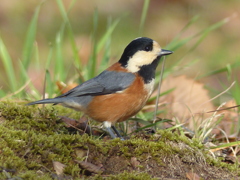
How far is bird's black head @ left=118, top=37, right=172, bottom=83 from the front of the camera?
195 inches

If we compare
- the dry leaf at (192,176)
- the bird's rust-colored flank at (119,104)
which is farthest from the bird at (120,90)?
the dry leaf at (192,176)

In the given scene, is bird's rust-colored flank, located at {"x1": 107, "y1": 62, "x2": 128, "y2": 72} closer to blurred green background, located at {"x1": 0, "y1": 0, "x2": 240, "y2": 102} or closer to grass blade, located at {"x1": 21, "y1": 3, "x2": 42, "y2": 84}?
grass blade, located at {"x1": 21, "y1": 3, "x2": 42, "y2": 84}

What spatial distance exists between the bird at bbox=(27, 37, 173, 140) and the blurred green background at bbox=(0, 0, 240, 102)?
3337 millimetres

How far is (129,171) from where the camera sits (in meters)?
3.45

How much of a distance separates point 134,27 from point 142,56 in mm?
5617

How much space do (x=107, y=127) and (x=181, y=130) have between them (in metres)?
0.84

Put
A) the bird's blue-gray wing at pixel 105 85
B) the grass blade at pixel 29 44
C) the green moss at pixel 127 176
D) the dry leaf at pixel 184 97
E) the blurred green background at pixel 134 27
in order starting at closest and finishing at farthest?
1. the green moss at pixel 127 176
2. the bird's blue-gray wing at pixel 105 85
3. the dry leaf at pixel 184 97
4. the grass blade at pixel 29 44
5. the blurred green background at pixel 134 27

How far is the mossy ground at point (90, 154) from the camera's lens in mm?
3229

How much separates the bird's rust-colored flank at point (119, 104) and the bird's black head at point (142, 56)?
253 millimetres

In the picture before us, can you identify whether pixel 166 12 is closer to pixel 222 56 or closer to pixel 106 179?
pixel 222 56

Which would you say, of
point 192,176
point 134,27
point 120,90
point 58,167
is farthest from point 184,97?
point 134,27

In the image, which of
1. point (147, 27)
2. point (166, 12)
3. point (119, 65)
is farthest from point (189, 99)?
point (166, 12)

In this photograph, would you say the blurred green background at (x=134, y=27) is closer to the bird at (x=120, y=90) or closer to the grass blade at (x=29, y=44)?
the grass blade at (x=29, y=44)

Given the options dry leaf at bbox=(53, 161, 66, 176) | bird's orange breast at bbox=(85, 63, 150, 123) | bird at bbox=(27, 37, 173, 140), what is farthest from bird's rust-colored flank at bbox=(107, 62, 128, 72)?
dry leaf at bbox=(53, 161, 66, 176)
